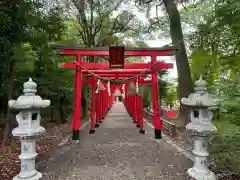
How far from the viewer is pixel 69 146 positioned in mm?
5539

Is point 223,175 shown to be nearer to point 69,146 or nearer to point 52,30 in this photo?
point 69,146

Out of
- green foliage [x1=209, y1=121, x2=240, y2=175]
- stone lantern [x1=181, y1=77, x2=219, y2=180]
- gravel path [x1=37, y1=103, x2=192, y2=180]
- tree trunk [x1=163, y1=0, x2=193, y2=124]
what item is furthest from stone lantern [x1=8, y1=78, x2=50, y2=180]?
tree trunk [x1=163, y1=0, x2=193, y2=124]

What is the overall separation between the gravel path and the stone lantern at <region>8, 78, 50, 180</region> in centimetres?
52

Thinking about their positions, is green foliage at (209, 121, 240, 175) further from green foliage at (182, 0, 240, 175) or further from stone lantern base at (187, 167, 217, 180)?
stone lantern base at (187, 167, 217, 180)

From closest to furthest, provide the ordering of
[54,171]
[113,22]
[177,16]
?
1. [54,171]
2. [177,16]
3. [113,22]

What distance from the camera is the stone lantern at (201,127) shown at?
3.00m

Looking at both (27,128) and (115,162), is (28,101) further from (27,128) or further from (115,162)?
(115,162)

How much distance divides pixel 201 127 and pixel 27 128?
290cm

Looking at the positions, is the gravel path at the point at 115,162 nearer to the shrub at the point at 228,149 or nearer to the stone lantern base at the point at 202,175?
the stone lantern base at the point at 202,175

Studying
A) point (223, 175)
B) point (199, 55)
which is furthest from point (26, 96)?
point (223, 175)

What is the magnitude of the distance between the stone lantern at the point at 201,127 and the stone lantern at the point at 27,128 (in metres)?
2.64

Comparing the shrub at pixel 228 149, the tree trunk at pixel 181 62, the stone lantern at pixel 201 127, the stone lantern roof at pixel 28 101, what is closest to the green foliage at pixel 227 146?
the shrub at pixel 228 149

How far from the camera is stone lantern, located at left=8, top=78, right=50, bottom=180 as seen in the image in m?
2.92

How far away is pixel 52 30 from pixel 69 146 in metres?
4.84
